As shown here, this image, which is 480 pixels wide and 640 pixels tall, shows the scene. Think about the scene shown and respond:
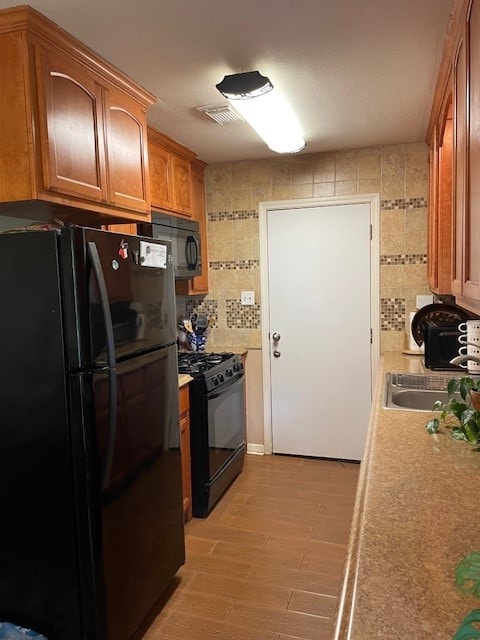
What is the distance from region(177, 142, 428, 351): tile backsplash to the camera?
3.44 metres

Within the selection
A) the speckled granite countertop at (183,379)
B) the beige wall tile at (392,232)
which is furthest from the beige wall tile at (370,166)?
the speckled granite countertop at (183,379)

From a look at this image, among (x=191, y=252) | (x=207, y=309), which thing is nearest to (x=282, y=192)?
(x=191, y=252)

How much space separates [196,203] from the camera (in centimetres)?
369

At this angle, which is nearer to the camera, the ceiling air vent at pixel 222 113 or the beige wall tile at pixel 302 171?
the ceiling air vent at pixel 222 113

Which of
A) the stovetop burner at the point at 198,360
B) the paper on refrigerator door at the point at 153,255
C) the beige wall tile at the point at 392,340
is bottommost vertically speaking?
the stovetop burner at the point at 198,360

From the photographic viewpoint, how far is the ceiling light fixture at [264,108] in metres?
2.09

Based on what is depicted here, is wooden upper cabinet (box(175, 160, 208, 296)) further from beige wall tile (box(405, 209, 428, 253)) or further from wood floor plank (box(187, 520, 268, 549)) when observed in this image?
wood floor plank (box(187, 520, 268, 549))

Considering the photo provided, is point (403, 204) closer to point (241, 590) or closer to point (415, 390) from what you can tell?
point (415, 390)

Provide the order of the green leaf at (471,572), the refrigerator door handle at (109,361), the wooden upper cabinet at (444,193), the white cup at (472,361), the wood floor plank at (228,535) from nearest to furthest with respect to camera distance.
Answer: the green leaf at (471,572), the refrigerator door handle at (109,361), the wooden upper cabinet at (444,193), the white cup at (472,361), the wood floor plank at (228,535)

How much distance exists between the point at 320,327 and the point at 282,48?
2.18 meters

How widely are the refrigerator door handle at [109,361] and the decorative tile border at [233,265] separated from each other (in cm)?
227

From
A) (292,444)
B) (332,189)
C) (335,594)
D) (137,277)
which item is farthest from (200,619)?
(332,189)

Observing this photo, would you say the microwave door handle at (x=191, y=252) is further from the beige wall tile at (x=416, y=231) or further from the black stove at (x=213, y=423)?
the beige wall tile at (x=416, y=231)

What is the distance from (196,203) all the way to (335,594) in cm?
275
